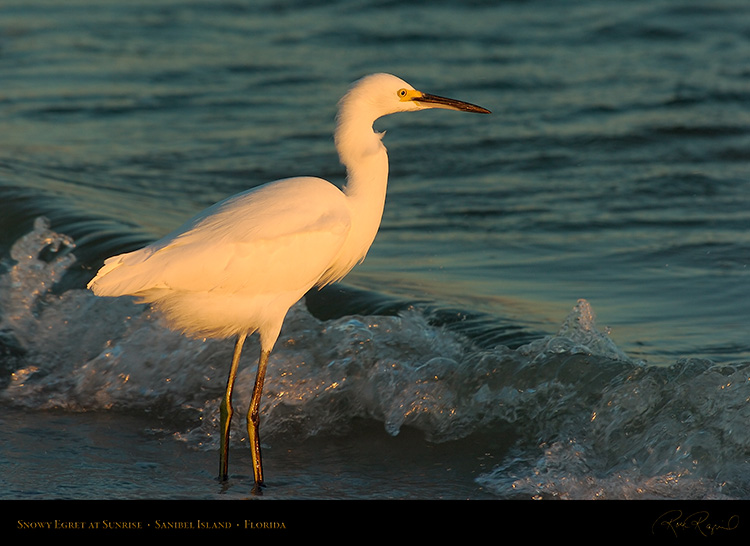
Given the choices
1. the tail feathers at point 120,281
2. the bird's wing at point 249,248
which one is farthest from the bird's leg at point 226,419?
the tail feathers at point 120,281

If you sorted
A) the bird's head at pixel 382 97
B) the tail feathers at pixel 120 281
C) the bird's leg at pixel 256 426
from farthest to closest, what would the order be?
the bird's head at pixel 382 97, the bird's leg at pixel 256 426, the tail feathers at pixel 120 281

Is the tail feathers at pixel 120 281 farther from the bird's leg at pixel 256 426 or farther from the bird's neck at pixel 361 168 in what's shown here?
the bird's neck at pixel 361 168

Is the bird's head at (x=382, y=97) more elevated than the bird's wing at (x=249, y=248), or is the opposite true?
the bird's head at (x=382, y=97)

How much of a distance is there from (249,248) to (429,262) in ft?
9.33

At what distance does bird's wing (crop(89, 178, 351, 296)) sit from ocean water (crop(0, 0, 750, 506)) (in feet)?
2.90

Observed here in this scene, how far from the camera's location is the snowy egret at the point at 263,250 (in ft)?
13.6

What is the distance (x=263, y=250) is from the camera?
4227 millimetres

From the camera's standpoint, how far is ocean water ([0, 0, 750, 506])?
4594 millimetres

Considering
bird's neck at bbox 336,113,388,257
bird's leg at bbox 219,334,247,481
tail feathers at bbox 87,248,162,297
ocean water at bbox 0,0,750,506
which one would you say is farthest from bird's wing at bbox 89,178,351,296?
ocean water at bbox 0,0,750,506

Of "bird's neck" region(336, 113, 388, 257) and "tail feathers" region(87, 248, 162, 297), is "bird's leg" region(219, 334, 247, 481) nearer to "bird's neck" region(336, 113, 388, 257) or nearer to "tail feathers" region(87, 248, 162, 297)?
"tail feathers" region(87, 248, 162, 297)

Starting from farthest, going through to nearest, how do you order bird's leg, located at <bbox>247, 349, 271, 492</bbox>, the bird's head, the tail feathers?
1. the bird's head
2. bird's leg, located at <bbox>247, 349, 271, 492</bbox>
3. the tail feathers

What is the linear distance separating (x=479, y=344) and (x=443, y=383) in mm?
568

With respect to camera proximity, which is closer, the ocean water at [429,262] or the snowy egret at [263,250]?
the snowy egret at [263,250]

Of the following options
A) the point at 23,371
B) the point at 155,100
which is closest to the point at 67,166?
the point at 155,100
